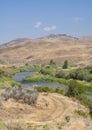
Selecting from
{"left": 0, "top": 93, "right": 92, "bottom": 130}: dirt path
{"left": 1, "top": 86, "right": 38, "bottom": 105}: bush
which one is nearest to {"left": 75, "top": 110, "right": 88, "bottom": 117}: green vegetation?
{"left": 0, "top": 93, "right": 92, "bottom": 130}: dirt path

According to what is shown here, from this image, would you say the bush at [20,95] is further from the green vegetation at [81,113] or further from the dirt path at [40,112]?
the green vegetation at [81,113]

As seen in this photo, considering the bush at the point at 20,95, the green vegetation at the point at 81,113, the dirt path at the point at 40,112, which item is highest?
the bush at the point at 20,95

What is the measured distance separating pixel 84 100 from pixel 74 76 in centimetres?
4151

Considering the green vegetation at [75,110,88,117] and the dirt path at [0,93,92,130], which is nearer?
the dirt path at [0,93,92,130]

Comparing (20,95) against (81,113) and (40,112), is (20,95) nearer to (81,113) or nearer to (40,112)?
(40,112)

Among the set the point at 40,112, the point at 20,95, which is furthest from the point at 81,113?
the point at 20,95

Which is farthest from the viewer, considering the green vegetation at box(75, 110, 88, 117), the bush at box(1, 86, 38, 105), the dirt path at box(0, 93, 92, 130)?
the bush at box(1, 86, 38, 105)

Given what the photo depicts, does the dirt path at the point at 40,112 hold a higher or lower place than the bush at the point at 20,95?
lower

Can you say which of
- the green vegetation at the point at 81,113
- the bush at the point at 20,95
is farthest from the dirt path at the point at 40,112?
the bush at the point at 20,95

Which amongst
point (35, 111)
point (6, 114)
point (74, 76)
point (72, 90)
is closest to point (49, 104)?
point (35, 111)

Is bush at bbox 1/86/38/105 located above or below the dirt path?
above

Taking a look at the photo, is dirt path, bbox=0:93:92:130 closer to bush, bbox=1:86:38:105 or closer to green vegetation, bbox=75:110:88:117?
green vegetation, bbox=75:110:88:117

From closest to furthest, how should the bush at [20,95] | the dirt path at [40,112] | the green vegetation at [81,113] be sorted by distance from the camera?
the dirt path at [40,112] → the green vegetation at [81,113] → the bush at [20,95]

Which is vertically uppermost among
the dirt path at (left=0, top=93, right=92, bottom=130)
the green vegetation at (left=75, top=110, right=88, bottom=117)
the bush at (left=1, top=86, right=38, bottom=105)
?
the bush at (left=1, top=86, right=38, bottom=105)
